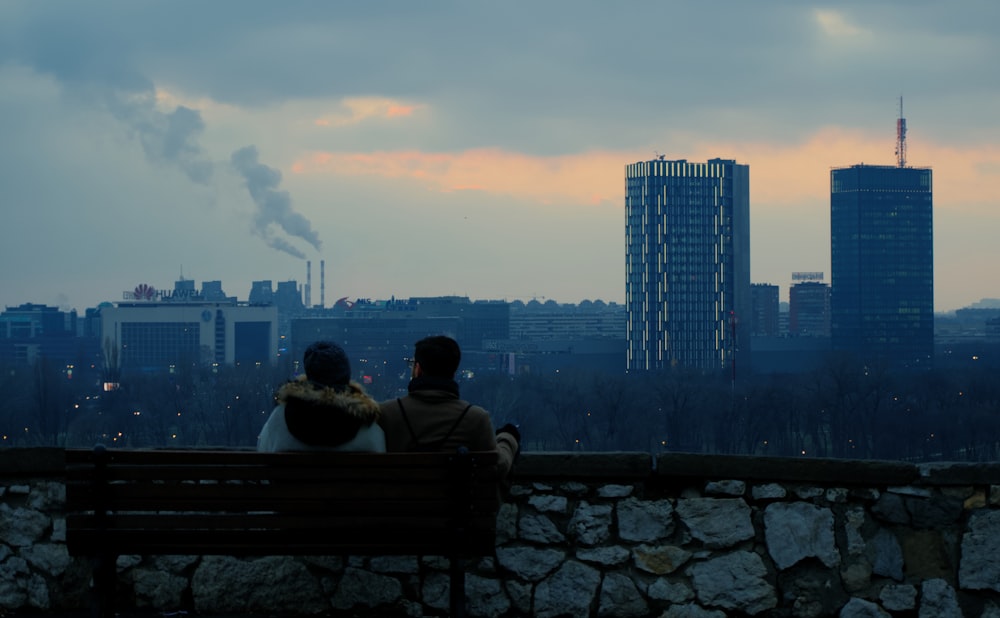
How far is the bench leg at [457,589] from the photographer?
6801 millimetres

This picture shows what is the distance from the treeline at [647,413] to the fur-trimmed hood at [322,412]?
104874 mm

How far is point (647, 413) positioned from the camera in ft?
438

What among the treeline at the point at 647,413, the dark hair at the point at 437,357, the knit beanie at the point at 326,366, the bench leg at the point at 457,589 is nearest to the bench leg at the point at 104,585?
the knit beanie at the point at 326,366

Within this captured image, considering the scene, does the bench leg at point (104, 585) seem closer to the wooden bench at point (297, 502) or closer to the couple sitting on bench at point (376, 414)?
the wooden bench at point (297, 502)

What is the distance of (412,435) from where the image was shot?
692cm

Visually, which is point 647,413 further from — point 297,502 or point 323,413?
point 297,502

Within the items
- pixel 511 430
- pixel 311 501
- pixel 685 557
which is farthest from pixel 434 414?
pixel 685 557

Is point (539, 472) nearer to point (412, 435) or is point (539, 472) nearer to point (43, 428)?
point (412, 435)

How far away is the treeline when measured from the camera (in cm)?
11781

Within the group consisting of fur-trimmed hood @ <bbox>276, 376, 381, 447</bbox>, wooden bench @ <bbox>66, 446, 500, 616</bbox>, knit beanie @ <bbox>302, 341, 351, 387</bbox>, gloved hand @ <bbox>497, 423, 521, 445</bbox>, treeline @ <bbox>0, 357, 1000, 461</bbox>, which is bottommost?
treeline @ <bbox>0, 357, 1000, 461</bbox>

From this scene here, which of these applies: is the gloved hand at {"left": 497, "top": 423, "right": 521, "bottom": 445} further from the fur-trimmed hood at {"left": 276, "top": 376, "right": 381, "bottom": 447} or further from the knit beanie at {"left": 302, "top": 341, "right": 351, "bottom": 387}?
the knit beanie at {"left": 302, "top": 341, "right": 351, "bottom": 387}

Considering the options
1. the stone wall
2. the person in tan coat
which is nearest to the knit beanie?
the person in tan coat

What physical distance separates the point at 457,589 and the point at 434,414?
81 cm

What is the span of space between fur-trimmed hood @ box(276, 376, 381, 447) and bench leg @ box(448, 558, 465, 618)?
0.77 meters
